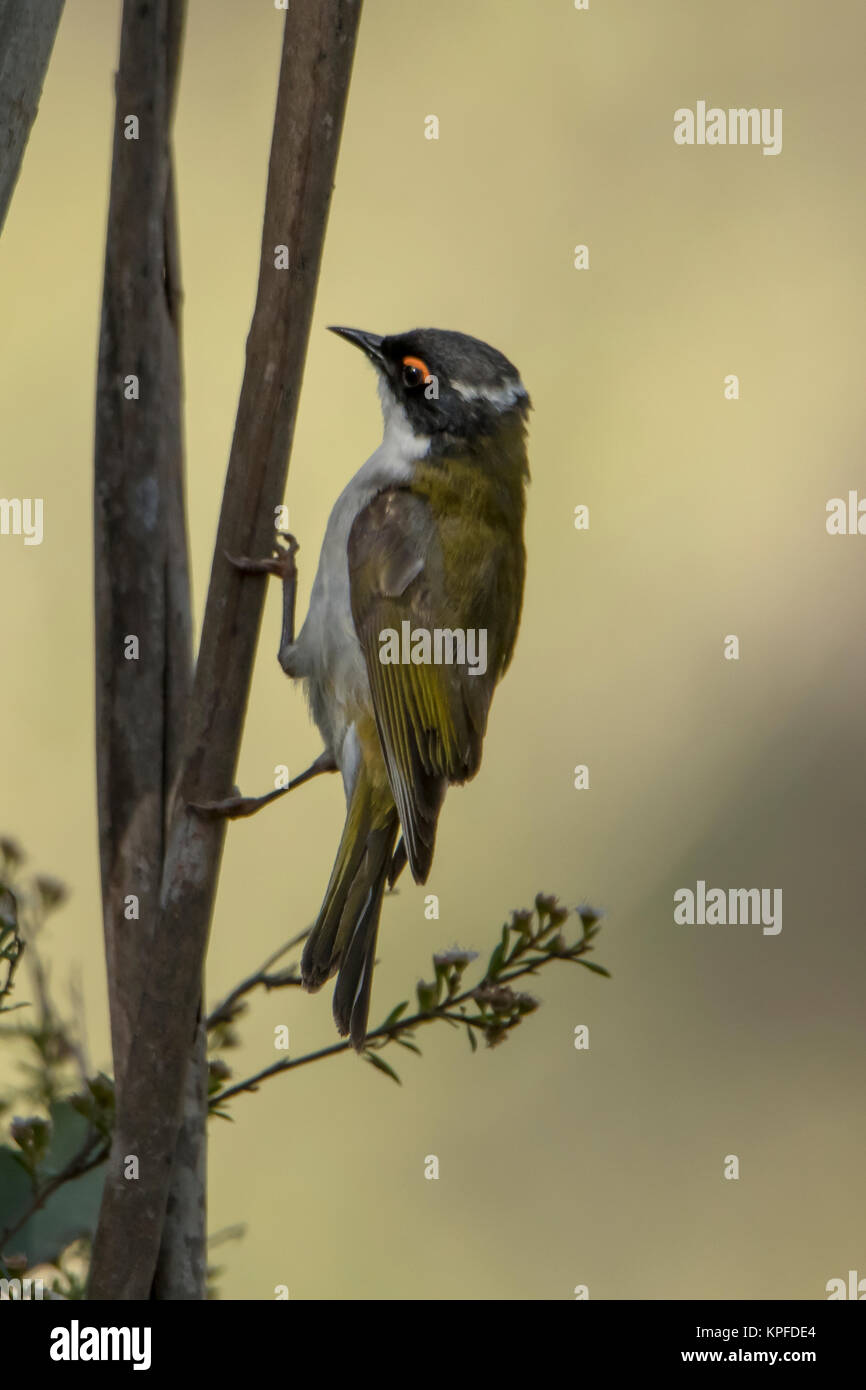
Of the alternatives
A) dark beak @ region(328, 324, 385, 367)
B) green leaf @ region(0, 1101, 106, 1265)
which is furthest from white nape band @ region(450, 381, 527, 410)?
green leaf @ region(0, 1101, 106, 1265)

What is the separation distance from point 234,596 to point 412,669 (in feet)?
2.90

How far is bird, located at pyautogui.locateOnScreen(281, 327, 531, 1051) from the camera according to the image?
6.46ft

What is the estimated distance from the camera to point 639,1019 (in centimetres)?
367

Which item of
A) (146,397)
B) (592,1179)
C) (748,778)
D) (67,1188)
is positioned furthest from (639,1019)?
(146,397)

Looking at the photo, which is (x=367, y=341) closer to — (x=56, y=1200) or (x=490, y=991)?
(x=490, y=991)

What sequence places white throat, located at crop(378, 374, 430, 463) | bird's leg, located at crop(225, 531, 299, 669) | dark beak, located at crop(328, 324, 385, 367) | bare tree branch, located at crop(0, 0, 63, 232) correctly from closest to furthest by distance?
bare tree branch, located at crop(0, 0, 63, 232), bird's leg, located at crop(225, 531, 299, 669), dark beak, located at crop(328, 324, 385, 367), white throat, located at crop(378, 374, 430, 463)

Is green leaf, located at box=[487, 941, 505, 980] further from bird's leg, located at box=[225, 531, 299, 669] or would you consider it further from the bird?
the bird

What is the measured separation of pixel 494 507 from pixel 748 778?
212 centimetres

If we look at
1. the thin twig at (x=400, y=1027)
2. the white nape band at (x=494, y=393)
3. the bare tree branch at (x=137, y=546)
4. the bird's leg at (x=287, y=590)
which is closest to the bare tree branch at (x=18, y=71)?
the bare tree branch at (x=137, y=546)

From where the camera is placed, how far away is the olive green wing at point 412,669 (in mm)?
1963

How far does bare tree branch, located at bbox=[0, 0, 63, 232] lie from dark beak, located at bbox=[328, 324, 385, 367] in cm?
92

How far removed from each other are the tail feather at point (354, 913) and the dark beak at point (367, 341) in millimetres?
596

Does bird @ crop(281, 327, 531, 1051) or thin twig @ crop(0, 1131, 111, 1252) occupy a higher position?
bird @ crop(281, 327, 531, 1051)

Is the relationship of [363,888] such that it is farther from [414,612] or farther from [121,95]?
[121,95]
